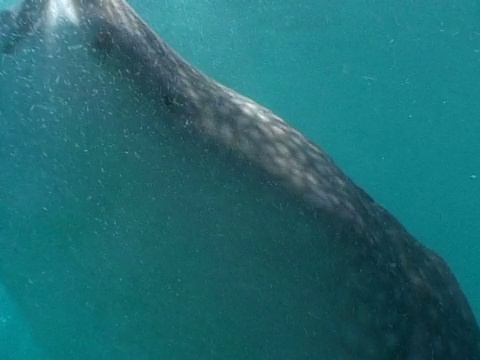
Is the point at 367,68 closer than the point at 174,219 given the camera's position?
No

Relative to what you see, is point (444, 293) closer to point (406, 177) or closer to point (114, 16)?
point (114, 16)

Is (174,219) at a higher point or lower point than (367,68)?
lower

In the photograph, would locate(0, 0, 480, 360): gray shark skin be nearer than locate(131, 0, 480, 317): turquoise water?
Yes

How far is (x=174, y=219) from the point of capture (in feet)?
8.02

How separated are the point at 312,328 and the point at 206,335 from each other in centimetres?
51

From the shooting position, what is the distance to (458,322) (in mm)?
3170

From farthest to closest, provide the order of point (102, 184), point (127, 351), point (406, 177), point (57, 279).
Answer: point (406, 177) → point (127, 351) → point (57, 279) → point (102, 184)

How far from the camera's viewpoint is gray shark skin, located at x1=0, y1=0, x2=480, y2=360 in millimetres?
2209

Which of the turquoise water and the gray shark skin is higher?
the turquoise water

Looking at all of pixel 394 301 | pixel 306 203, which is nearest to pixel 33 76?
pixel 306 203

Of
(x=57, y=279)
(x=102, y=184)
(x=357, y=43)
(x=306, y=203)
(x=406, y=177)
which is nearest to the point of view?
(x=102, y=184)

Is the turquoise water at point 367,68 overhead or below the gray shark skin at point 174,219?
overhead

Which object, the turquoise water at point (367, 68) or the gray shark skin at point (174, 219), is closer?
the gray shark skin at point (174, 219)

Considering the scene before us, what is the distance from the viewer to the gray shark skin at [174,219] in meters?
2.21
